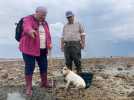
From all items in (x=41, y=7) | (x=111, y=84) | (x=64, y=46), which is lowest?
(x=111, y=84)

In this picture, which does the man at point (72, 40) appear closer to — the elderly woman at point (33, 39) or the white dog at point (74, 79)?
the white dog at point (74, 79)

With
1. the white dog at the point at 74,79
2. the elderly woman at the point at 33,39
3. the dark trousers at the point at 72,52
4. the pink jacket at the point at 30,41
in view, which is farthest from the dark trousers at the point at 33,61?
the dark trousers at the point at 72,52

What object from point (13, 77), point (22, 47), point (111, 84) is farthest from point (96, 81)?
point (22, 47)

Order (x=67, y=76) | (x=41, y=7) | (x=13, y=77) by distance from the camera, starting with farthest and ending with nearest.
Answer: (x=13, y=77)
(x=67, y=76)
(x=41, y=7)

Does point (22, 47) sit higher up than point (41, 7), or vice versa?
point (41, 7)

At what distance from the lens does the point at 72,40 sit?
14312 mm

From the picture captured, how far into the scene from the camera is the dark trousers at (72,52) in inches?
565

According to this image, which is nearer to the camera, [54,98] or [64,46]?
[54,98]

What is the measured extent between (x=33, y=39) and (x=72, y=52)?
2401 mm

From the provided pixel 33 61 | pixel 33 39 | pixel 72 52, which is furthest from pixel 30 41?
pixel 72 52

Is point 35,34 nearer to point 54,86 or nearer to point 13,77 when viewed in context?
point 54,86

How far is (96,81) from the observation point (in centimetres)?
1575

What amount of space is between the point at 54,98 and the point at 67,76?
1.41 meters

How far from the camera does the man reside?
14227 mm
